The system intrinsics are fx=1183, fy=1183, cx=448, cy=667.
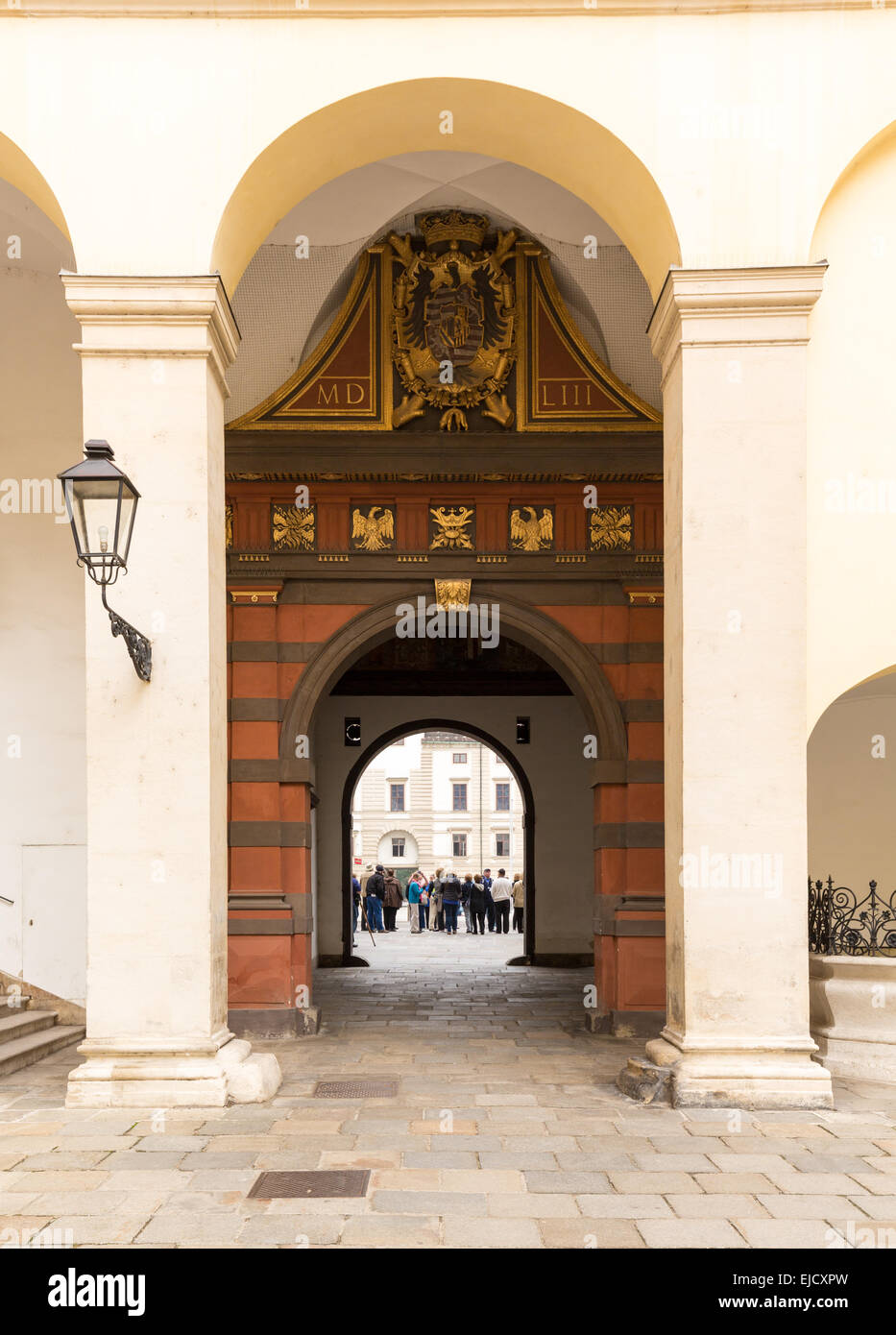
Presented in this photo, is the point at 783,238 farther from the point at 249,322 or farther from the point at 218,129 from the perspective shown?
the point at 249,322

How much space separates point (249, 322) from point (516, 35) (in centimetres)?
398

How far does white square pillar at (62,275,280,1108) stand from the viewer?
Answer: 246 inches

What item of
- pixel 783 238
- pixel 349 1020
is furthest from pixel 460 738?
pixel 783 238

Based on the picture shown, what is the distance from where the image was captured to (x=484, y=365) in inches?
388

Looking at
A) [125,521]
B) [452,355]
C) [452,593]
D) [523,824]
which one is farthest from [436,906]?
→ [125,521]

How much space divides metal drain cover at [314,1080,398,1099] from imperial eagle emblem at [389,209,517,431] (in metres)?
5.22

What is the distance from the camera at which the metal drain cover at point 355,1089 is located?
6.77 m

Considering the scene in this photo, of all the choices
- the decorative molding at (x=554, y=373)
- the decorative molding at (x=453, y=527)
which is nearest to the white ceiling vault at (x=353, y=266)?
the decorative molding at (x=554, y=373)

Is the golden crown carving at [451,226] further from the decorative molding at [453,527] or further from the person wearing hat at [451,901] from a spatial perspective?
the person wearing hat at [451,901]

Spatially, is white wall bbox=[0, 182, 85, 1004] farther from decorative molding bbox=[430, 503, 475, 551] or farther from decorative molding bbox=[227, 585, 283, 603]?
decorative molding bbox=[430, 503, 475, 551]

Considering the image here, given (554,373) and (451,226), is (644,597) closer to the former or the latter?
(554,373)

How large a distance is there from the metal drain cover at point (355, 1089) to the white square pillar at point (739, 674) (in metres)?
1.58

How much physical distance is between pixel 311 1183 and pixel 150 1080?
1.53m
